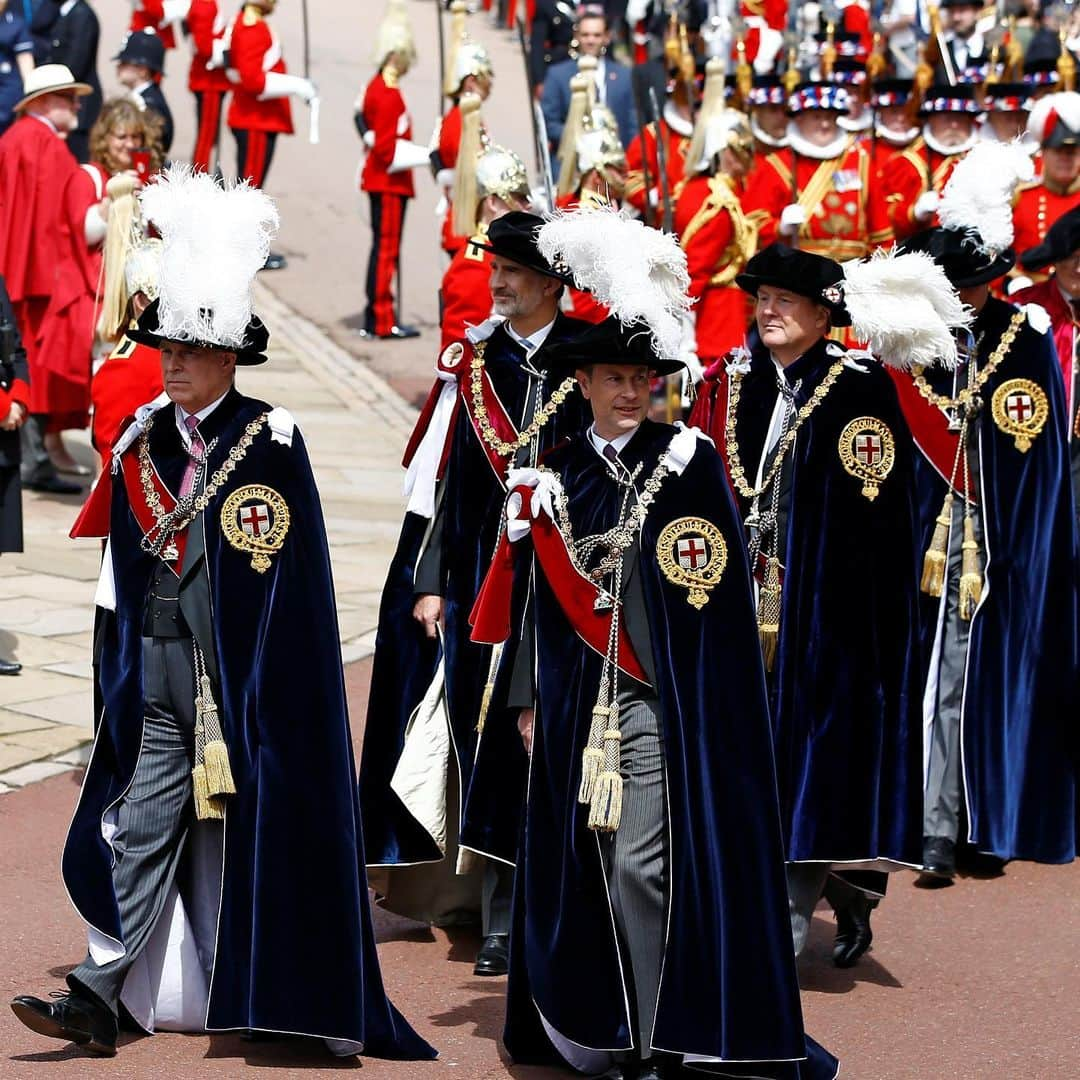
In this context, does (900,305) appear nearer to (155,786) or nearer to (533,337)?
(533,337)

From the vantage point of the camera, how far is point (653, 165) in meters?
15.1

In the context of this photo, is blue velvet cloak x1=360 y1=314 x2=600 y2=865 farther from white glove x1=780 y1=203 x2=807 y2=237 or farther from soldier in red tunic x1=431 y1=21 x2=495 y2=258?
soldier in red tunic x1=431 y1=21 x2=495 y2=258

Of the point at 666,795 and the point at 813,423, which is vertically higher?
the point at 813,423

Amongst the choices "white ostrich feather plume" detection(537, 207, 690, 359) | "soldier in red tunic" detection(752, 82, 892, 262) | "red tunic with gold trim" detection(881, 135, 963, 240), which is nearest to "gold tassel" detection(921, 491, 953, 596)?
"white ostrich feather plume" detection(537, 207, 690, 359)

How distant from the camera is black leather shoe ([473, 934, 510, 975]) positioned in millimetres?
6582

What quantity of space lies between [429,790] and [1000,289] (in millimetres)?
4844

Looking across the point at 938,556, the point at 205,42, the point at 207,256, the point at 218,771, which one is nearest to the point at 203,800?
the point at 218,771

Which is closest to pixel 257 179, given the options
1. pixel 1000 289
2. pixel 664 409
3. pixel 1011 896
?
pixel 664 409

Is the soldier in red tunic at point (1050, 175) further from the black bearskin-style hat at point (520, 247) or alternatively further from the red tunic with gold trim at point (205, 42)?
the red tunic with gold trim at point (205, 42)

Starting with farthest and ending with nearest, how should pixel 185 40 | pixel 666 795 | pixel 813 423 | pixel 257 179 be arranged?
1. pixel 185 40
2. pixel 257 179
3. pixel 813 423
4. pixel 666 795

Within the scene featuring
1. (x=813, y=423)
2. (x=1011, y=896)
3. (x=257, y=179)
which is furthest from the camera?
(x=257, y=179)

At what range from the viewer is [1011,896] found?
296 inches

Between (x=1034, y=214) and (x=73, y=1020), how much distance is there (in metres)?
6.32

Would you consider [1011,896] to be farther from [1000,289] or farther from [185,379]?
[1000,289]
